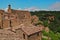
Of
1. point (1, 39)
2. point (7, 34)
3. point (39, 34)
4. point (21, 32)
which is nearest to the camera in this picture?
point (1, 39)

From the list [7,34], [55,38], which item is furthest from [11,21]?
[7,34]

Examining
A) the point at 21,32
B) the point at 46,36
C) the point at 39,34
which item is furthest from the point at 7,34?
the point at 46,36

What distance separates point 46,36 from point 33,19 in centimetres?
811

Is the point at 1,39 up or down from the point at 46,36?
up

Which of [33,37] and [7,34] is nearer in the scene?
[7,34]

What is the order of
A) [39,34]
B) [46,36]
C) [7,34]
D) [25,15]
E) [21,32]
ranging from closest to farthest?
[7,34] < [21,32] < [39,34] < [46,36] < [25,15]

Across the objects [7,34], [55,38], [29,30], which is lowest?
[55,38]

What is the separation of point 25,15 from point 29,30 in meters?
11.7

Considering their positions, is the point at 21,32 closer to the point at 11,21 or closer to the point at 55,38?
the point at 11,21

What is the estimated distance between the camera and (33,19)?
38.0m

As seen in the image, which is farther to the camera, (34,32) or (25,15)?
(25,15)

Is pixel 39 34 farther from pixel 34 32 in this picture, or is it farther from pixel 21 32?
pixel 21 32

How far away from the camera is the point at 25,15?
36.0 meters

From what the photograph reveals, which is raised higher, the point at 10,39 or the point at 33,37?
the point at 10,39
